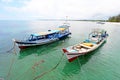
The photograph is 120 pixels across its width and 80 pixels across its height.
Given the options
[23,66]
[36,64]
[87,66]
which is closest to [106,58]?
[87,66]

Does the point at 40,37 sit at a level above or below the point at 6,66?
above

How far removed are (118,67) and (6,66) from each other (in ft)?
43.9

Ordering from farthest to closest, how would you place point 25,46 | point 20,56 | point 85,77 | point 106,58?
point 25,46 < point 20,56 < point 106,58 < point 85,77

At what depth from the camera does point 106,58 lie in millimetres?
16078

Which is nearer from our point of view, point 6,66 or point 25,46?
point 6,66

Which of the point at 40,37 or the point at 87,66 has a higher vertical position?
the point at 40,37

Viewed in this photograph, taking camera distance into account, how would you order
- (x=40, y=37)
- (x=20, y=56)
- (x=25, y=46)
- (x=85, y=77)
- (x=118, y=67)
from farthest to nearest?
(x=40, y=37) → (x=25, y=46) → (x=20, y=56) → (x=118, y=67) → (x=85, y=77)

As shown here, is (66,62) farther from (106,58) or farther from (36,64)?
(106,58)

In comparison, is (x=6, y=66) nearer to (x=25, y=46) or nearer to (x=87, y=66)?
(x=25, y=46)

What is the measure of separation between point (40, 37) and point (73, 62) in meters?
10.3

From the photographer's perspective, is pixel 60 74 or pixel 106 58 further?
pixel 106 58

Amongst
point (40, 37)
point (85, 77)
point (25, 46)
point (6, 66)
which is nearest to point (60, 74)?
point (85, 77)

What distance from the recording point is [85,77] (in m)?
11.1

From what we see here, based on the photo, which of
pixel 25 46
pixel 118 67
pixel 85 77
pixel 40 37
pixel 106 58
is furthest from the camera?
pixel 40 37
